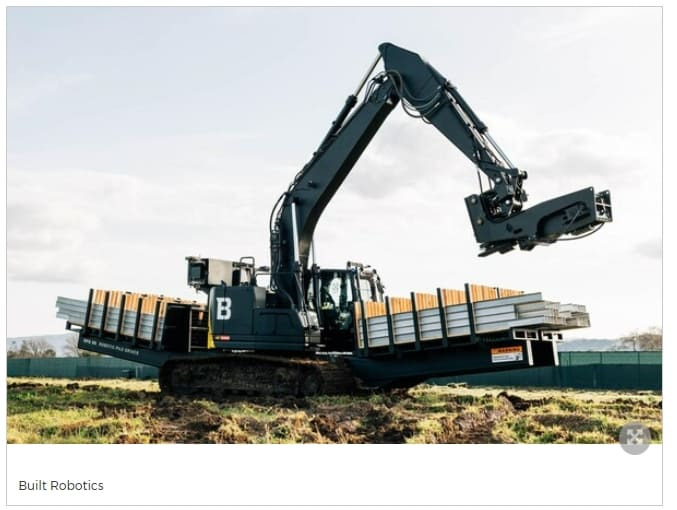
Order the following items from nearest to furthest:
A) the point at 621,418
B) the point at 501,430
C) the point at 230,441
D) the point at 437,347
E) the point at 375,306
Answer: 1. the point at 230,441
2. the point at 501,430
3. the point at 621,418
4. the point at 437,347
5. the point at 375,306

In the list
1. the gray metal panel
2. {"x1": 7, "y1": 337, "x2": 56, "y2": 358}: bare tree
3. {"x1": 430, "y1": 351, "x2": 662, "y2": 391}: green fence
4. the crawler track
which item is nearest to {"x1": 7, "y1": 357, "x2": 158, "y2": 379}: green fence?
{"x1": 7, "y1": 337, "x2": 56, "y2": 358}: bare tree

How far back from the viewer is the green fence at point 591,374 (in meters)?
23.5

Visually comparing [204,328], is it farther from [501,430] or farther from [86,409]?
[501,430]

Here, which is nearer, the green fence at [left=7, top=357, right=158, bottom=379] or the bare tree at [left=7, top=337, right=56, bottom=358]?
the green fence at [left=7, top=357, right=158, bottom=379]

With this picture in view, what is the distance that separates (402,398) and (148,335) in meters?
6.69

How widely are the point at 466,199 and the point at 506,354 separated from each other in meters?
2.95

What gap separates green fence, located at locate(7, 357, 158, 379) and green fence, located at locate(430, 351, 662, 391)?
57.1 feet

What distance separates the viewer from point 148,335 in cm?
1834

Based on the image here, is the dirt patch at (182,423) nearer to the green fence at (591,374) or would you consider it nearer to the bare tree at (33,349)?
the green fence at (591,374)

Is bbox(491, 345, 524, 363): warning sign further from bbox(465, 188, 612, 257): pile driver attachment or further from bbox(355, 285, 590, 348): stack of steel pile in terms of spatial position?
bbox(465, 188, 612, 257): pile driver attachment

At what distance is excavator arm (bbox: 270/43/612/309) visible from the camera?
12359 millimetres

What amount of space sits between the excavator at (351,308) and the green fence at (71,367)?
59.3 feet

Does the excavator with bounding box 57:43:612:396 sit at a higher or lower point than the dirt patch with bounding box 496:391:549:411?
higher

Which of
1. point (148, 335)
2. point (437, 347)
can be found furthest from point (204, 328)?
point (437, 347)
